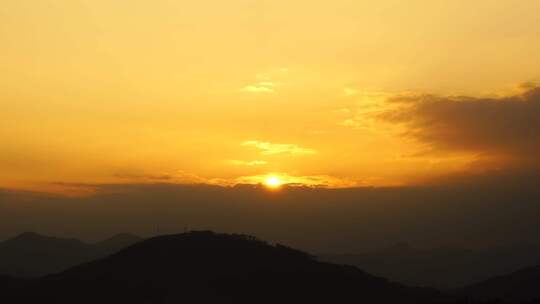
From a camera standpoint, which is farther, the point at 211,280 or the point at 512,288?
the point at 512,288

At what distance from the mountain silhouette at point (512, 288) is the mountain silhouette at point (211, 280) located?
32081mm

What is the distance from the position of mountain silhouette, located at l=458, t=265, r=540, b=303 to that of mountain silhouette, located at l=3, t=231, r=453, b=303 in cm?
3208

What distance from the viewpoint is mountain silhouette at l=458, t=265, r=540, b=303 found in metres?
143

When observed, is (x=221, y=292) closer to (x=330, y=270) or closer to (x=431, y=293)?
(x=330, y=270)

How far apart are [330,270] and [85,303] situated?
1750 inches

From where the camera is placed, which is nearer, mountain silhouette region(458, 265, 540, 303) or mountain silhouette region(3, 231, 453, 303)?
mountain silhouette region(3, 231, 453, 303)

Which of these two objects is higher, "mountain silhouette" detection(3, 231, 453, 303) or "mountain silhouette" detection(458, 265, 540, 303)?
"mountain silhouette" detection(3, 231, 453, 303)

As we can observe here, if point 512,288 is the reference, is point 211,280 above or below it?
above

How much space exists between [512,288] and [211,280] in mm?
82595

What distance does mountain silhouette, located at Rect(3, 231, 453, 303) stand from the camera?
104 m

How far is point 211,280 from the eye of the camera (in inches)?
4230

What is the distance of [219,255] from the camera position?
119188mm

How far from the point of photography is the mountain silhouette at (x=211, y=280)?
340 ft

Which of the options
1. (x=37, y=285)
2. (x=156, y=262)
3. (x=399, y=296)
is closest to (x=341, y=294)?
(x=399, y=296)
